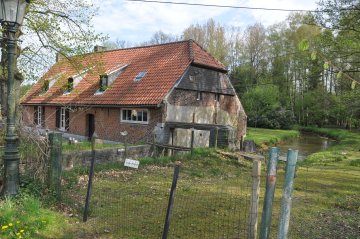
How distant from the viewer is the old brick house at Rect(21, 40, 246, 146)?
19422mm

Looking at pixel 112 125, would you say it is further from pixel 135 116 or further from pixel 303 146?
pixel 303 146

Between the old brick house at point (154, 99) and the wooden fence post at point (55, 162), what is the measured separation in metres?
9.35

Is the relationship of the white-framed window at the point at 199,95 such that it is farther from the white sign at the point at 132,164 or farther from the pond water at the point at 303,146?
the white sign at the point at 132,164

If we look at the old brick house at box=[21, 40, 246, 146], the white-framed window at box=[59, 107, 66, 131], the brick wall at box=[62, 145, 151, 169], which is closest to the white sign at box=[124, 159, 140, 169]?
the brick wall at box=[62, 145, 151, 169]

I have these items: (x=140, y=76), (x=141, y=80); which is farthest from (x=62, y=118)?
(x=141, y=80)

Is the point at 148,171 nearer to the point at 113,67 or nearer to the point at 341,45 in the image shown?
the point at 341,45

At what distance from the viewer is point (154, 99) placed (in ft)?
63.4

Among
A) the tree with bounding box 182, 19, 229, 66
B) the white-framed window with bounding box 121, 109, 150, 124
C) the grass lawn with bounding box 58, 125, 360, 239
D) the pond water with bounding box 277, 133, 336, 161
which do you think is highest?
the tree with bounding box 182, 19, 229, 66

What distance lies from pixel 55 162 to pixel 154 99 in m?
12.3

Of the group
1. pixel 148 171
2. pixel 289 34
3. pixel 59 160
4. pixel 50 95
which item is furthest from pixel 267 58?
pixel 59 160

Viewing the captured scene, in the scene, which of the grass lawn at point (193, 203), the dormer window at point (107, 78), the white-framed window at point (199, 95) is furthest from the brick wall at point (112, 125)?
the grass lawn at point (193, 203)

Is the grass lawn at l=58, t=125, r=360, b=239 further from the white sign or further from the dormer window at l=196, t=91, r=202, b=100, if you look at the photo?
the dormer window at l=196, t=91, r=202, b=100

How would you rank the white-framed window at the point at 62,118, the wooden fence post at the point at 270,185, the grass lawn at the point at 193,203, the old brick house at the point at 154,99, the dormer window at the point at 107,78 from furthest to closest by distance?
1. the white-framed window at the point at 62,118
2. the dormer window at the point at 107,78
3. the old brick house at the point at 154,99
4. the grass lawn at the point at 193,203
5. the wooden fence post at the point at 270,185

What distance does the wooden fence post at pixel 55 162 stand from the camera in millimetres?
7228
